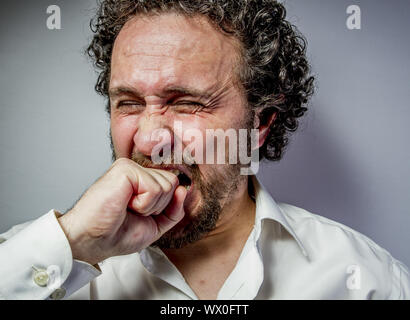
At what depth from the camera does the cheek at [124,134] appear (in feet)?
4.26

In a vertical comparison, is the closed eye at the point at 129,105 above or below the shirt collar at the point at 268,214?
above

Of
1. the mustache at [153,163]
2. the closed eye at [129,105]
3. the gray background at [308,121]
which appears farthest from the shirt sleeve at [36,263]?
the gray background at [308,121]

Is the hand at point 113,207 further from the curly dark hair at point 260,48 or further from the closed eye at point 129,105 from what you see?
the curly dark hair at point 260,48

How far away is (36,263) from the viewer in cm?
104

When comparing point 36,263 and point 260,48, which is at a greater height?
point 260,48

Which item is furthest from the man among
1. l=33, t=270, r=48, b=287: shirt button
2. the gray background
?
the gray background

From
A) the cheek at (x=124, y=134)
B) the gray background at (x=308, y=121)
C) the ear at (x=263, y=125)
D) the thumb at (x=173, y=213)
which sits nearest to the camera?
the thumb at (x=173, y=213)

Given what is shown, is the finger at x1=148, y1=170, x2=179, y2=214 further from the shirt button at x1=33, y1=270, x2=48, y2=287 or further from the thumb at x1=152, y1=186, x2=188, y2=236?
the shirt button at x1=33, y1=270, x2=48, y2=287

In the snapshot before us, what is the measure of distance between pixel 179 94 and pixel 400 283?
94 cm

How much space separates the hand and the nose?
0.11 m

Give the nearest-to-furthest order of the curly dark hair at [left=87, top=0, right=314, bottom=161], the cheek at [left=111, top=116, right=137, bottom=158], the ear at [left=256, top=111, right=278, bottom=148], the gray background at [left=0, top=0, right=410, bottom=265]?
the cheek at [left=111, top=116, right=137, bottom=158]
the curly dark hair at [left=87, top=0, right=314, bottom=161]
the ear at [left=256, top=111, right=278, bottom=148]
the gray background at [left=0, top=0, right=410, bottom=265]

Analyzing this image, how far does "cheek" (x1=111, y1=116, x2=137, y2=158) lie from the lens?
130cm

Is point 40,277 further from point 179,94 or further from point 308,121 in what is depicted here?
point 308,121

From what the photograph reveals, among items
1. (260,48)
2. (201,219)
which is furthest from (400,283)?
(260,48)
